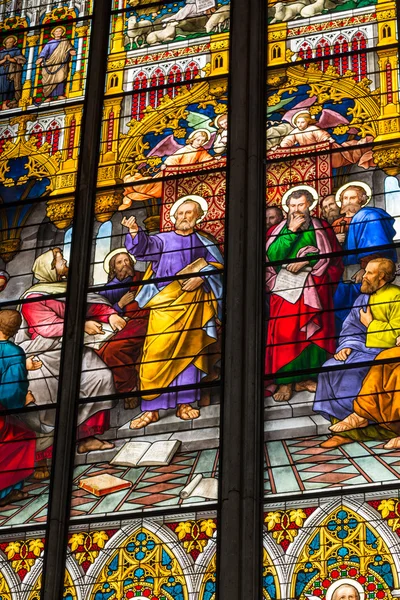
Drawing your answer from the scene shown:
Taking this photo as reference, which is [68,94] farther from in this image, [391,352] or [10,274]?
[391,352]

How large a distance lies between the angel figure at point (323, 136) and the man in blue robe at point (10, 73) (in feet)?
7.69

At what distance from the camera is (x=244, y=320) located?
449 inches

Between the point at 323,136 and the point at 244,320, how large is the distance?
1670mm

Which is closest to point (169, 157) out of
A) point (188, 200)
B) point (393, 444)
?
point (188, 200)

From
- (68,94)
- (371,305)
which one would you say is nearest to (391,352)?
(371,305)

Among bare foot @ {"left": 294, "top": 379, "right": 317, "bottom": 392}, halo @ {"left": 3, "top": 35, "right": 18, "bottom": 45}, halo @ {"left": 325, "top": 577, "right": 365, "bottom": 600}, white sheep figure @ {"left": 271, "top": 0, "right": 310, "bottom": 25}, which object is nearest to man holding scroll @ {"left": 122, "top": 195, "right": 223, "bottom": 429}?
bare foot @ {"left": 294, "top": 379, "right": 317, "bottom": 392}

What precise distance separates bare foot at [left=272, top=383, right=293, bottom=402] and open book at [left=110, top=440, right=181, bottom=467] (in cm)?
69

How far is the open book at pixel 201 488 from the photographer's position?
35.7 ft

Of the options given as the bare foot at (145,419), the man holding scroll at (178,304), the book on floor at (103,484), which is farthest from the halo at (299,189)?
the book on floor at (103,484)

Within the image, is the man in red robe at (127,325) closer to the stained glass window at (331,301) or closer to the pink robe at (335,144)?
the stained glass window at (331,301)

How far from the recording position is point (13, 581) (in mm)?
10953

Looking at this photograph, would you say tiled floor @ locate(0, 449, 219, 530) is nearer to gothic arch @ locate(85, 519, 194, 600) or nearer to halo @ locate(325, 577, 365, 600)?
gothic arch @ locate(85, 519, 194, 600)

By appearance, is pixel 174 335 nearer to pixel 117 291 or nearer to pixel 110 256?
pixel 117 291

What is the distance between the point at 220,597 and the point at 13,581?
1455 mm
